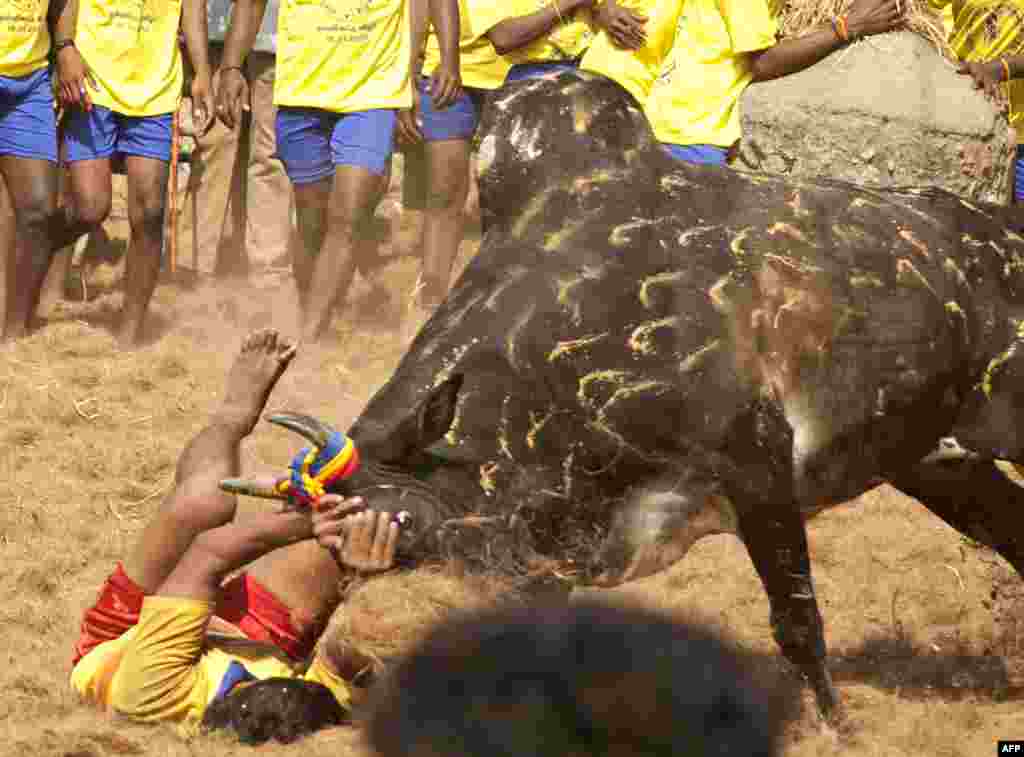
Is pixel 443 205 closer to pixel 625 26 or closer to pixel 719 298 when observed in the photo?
pixel 625 26

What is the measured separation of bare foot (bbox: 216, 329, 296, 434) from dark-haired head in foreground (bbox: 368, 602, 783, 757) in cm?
313

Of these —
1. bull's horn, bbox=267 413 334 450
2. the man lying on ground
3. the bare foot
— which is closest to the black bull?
bull's horn, bbox=267 413 334 450

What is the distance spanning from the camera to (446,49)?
24.8 feet

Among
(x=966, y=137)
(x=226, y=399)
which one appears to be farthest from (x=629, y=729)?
(x=966, y=137)

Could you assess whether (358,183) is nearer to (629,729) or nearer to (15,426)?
(15,426)

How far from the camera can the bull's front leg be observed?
4258mm

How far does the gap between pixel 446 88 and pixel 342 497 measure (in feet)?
13.8

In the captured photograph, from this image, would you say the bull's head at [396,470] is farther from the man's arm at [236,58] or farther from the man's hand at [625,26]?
the man's arm at [236,58]

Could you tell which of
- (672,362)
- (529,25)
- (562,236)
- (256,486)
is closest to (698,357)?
(672,362)

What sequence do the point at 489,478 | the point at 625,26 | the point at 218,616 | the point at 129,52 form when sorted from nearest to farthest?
the point at 489,478, the point at 218,616, the point at 625,26, the point at 129,52

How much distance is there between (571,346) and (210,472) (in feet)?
3.58

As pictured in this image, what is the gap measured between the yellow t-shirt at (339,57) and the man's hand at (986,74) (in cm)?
226

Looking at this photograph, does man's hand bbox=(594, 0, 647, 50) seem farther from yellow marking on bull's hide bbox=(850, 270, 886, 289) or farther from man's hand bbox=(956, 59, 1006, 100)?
yellow marking on bull's hide bbox=(850, 270, 886, 289)

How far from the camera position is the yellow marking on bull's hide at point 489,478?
12.8 ft
